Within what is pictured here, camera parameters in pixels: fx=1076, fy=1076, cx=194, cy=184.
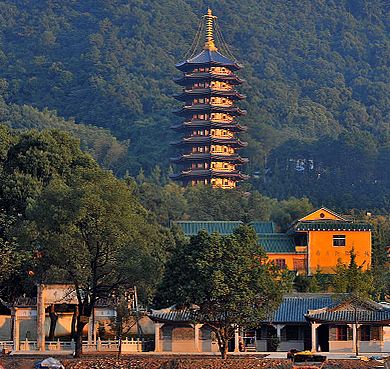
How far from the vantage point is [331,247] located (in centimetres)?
8150

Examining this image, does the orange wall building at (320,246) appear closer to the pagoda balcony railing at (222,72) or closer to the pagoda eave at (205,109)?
the pagoda eave at (205,109)

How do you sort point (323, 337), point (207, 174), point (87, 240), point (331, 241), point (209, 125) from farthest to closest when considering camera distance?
point (209, 125), point (207, 174), point (331, 241), point (323, 337), point (87, 240)

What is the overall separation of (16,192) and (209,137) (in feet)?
176

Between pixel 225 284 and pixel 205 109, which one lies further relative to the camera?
pixel 205 109

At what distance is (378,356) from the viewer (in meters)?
54.5

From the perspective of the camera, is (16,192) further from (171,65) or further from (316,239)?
(171,65)

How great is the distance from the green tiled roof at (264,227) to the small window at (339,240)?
708 cm

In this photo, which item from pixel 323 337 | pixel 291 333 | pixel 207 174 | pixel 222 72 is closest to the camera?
pixel 323 337

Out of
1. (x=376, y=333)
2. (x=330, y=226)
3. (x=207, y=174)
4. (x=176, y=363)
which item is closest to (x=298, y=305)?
(x=376, y=333)

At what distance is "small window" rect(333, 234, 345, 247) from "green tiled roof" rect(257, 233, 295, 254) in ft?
10.4

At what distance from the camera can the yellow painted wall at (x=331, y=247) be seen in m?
80.8

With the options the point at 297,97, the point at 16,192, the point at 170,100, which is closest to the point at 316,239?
the point at 16,192

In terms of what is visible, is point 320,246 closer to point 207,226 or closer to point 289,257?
point 289,257

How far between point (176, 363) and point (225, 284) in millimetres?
5579
